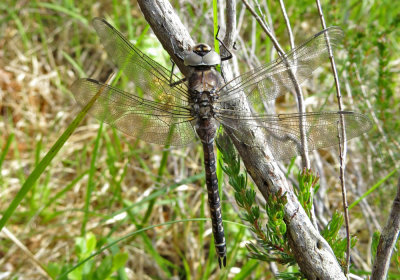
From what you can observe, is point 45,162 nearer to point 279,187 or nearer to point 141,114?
point 141,114

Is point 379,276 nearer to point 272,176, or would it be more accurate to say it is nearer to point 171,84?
point 272,176

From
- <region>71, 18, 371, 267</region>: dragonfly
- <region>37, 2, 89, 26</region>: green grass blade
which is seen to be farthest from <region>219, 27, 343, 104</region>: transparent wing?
<region>37, 2, 89, 26</region>: green grass blade

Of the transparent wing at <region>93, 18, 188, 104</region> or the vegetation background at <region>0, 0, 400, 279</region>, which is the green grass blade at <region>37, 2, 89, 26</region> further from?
the transparent wing at <region>93, 18, 188, 104</region>

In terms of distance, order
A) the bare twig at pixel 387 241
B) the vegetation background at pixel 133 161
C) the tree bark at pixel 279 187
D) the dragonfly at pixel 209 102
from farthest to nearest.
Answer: the vegetation background at pixel 133 161 → the dragonfly at pixel 209 102 → the tree bark at pixel 279 187 → the bare twig at pixel 387 241

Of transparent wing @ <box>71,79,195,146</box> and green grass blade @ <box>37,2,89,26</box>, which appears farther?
green grass blade @ <box>37,2,89,26</box>

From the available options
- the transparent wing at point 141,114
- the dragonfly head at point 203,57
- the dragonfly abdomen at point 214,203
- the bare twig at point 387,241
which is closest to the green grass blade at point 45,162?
the transparent wing at point 141,114

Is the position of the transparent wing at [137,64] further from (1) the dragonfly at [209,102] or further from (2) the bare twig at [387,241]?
(2) the bare twig at [387,241]
